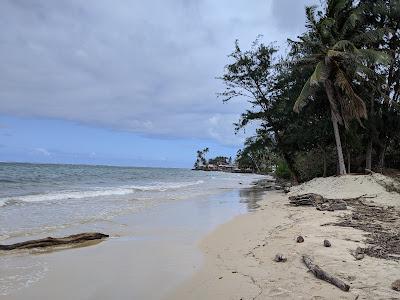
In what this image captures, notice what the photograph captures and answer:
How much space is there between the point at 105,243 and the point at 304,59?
16.9m

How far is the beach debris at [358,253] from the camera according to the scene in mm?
6776

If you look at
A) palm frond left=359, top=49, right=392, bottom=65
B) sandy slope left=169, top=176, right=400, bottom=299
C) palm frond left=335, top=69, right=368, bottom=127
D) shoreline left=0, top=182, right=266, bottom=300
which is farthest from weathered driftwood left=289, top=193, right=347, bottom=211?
palm frond left=359, top=49, right=392, bottom=65

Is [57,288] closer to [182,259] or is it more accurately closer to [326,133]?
[182,259]

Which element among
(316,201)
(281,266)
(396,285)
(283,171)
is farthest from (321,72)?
(283,171)

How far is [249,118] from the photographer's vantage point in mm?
32031

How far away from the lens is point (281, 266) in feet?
22.3

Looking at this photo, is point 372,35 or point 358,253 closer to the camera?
A: point 358,253

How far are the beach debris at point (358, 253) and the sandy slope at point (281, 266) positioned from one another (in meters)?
0.10

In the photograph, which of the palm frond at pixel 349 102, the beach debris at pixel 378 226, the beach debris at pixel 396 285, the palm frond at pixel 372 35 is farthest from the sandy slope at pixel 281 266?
the palm frond at pixel 372 35

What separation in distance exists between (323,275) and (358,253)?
1618mm

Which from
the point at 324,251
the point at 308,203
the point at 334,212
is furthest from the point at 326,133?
the point at 324,251

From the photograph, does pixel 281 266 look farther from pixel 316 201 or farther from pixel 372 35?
pixel 372 35

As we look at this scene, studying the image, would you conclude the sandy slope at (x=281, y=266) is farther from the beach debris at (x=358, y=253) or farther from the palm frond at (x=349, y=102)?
the palm frond at (x=349, y=102)

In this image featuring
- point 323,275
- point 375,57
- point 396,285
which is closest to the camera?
point 396,285
